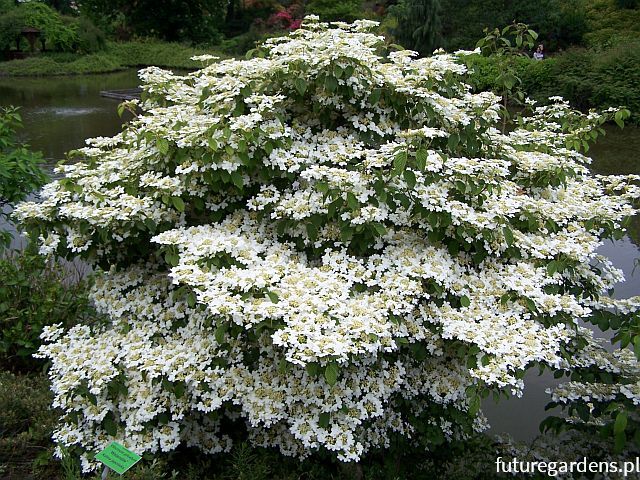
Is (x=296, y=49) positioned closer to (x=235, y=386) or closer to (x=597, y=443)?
(x=235, y=386)

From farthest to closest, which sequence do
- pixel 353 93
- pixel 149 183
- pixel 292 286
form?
pixel 353 93, pixel 149 183, pixel 292 286

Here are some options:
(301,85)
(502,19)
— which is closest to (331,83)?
(301,85)

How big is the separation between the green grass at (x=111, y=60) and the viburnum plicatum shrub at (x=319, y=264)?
674 inches

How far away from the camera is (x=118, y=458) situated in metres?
1.78

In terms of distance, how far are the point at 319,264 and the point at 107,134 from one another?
23.3 feet

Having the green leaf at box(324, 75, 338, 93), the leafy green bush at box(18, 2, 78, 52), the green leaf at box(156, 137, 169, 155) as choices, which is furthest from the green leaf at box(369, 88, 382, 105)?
the leafy green bush at box(18, 2, 78, 52)

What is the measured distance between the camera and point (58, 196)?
233cm

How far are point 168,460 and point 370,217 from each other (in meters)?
1.36

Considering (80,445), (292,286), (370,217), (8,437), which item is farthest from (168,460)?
(370,217)

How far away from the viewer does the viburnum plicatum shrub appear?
6.36 feet

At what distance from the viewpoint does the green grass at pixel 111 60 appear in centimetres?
1938

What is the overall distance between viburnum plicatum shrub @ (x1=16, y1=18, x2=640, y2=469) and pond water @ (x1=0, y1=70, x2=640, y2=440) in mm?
897

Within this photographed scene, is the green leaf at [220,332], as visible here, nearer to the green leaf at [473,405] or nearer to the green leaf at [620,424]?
the green leaf at [473,405]

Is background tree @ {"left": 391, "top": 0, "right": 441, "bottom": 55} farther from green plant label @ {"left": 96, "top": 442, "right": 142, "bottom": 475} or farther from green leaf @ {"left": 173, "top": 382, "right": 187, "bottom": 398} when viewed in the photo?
green plant label @ {"left": 96, "top": 442, "right": 142, "bottom": 475}
